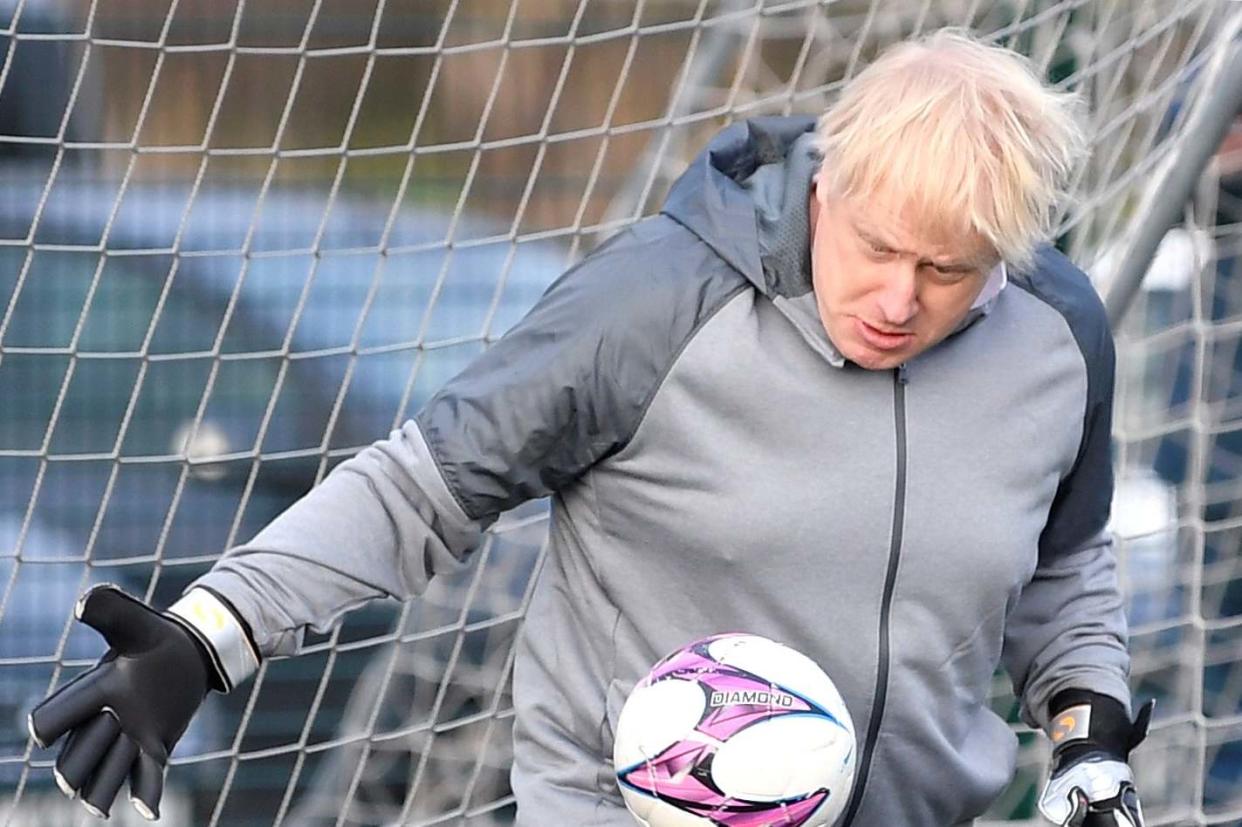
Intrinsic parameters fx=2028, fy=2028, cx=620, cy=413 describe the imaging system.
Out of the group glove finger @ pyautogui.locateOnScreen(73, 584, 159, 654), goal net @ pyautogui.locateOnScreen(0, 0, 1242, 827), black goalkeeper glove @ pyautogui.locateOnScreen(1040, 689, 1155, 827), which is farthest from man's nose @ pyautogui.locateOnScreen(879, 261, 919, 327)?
goal net @ pyautogui.locateOnScreen(0, 0, 1242, 827)

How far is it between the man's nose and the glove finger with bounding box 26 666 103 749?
0.80m

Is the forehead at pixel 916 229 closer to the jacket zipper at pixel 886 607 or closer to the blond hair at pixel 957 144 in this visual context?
the blond hair at pixel 957 144

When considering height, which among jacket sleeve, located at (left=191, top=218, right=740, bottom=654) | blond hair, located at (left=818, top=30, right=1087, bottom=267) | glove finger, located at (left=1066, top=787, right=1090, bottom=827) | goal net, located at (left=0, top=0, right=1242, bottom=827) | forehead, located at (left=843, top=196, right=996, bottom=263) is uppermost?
blond hair, located at (left=818, top=30, right=1087, bottom=267)

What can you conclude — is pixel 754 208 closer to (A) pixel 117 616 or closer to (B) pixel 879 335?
(B) pixel 879 335

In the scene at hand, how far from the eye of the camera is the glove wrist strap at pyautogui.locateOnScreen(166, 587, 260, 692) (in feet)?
6.07

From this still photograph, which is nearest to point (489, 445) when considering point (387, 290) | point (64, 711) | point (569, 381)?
point (569, 381)

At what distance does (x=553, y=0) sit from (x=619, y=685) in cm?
291

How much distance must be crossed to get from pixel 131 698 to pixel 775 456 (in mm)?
653

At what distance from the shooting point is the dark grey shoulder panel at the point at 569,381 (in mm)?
1959

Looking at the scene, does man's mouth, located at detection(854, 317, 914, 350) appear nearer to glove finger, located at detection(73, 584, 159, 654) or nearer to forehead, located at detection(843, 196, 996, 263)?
forehead, located at detection(843, 196, 996, 263)

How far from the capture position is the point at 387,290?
4.79 meters

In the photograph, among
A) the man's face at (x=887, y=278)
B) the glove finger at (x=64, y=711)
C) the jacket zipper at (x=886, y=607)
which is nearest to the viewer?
the glove finger at (x=64, y=711)

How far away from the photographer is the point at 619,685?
204 cm

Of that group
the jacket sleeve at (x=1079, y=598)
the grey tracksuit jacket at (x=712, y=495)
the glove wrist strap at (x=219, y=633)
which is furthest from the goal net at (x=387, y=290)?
→ the glove wrist strap at (x=219, y=633)
